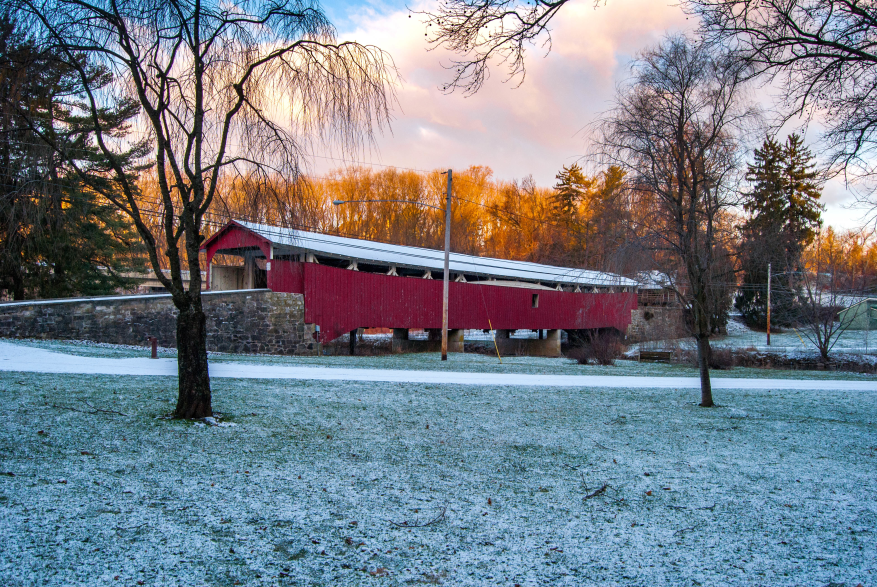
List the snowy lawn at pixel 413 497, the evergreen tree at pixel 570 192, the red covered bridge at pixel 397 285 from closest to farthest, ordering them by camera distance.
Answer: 1. the snowy lawn at pixel 413 497
2. the red covered bridge at pixel 397 285
3. the evergreen tree at pixel 570 192

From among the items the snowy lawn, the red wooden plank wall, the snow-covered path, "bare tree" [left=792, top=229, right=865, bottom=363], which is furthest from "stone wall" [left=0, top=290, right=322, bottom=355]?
"bare tree" [left=792, top=229, right=865, bottom=363]

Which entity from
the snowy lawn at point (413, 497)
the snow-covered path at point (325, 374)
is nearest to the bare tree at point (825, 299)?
the snow-covered path at point (325, 374)

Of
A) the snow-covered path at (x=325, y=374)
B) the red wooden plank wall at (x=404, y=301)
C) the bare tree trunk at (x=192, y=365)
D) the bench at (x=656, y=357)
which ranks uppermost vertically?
the red wooden plank wall at (x=404, y=301)

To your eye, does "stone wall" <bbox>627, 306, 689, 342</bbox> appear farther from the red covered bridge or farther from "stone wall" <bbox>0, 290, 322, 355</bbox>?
"stone wall" <bbox>0, 290, 322, 355</bbox>

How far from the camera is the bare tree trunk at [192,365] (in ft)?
18.1

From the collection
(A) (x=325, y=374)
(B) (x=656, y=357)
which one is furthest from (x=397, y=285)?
(B) (x=656, y=357)

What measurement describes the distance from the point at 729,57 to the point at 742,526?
4354mm

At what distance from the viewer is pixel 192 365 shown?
5555mm

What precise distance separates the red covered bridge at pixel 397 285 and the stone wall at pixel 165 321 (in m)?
0.73

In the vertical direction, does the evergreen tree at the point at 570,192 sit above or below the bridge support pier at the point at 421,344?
above

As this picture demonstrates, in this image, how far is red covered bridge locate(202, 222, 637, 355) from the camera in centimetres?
1886

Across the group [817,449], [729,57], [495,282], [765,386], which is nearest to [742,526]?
[817,449]

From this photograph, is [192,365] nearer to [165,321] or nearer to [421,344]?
[165,321]

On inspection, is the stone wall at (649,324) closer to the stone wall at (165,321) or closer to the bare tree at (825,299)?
the bare tree at (825,299)
